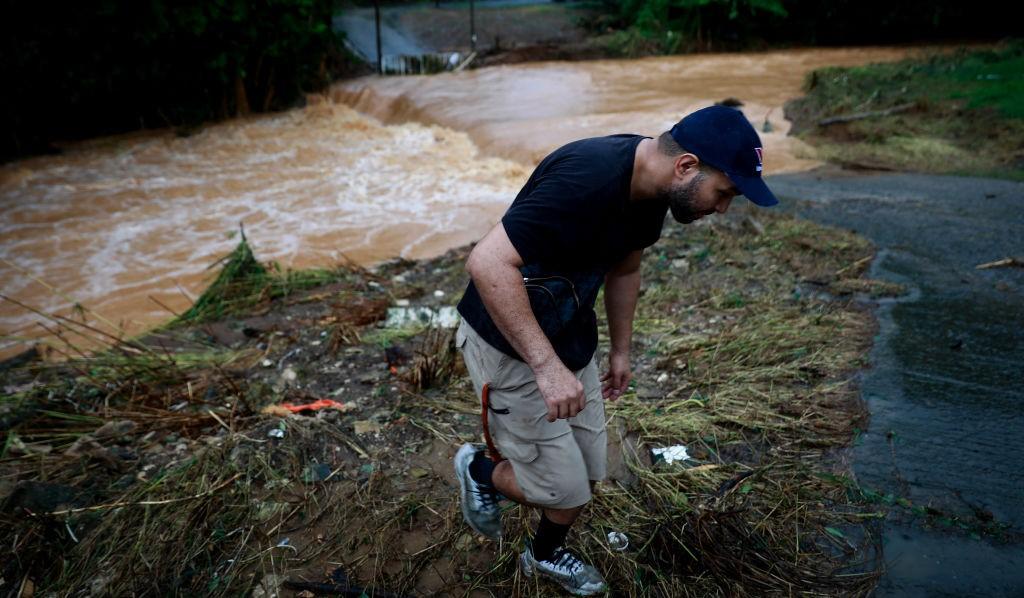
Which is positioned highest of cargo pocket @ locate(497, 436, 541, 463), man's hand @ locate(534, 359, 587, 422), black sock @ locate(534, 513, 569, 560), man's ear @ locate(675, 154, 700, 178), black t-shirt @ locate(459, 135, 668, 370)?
man's ear @ locate(675, 154, 700, 178)

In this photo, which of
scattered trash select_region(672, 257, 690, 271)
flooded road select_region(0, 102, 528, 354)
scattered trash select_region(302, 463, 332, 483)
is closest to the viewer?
scattered trash select_region(302, 463, 332, 483)

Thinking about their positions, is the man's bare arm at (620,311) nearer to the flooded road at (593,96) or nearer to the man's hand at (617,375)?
the man's hand at (617,375)

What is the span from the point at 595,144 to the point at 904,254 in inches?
164

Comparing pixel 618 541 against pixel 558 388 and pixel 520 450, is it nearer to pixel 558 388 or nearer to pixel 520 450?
pixel 520 450

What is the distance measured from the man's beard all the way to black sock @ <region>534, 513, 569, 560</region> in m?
1.06

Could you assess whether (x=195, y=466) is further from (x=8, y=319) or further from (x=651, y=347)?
(x=8, y=319)

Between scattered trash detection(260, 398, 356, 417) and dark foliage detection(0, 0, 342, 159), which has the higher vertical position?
dark foliage detection(0, 0, 342, 159)

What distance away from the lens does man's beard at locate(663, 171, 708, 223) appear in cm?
179

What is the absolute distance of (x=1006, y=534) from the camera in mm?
2381

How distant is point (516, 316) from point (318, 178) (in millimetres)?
9745

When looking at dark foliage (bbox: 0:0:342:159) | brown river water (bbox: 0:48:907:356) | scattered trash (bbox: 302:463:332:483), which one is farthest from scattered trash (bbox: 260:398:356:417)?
dark foliage (bbox: 0:0:342:159)

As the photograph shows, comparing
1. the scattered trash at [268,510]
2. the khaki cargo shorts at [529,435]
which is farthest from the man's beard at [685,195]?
the scattered trash at [268,510]

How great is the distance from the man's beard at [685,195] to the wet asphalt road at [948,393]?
1491 mm

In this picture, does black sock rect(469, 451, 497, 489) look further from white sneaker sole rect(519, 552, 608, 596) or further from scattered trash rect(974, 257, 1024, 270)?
scattered trash rect(974, 257, 1024, 270)
